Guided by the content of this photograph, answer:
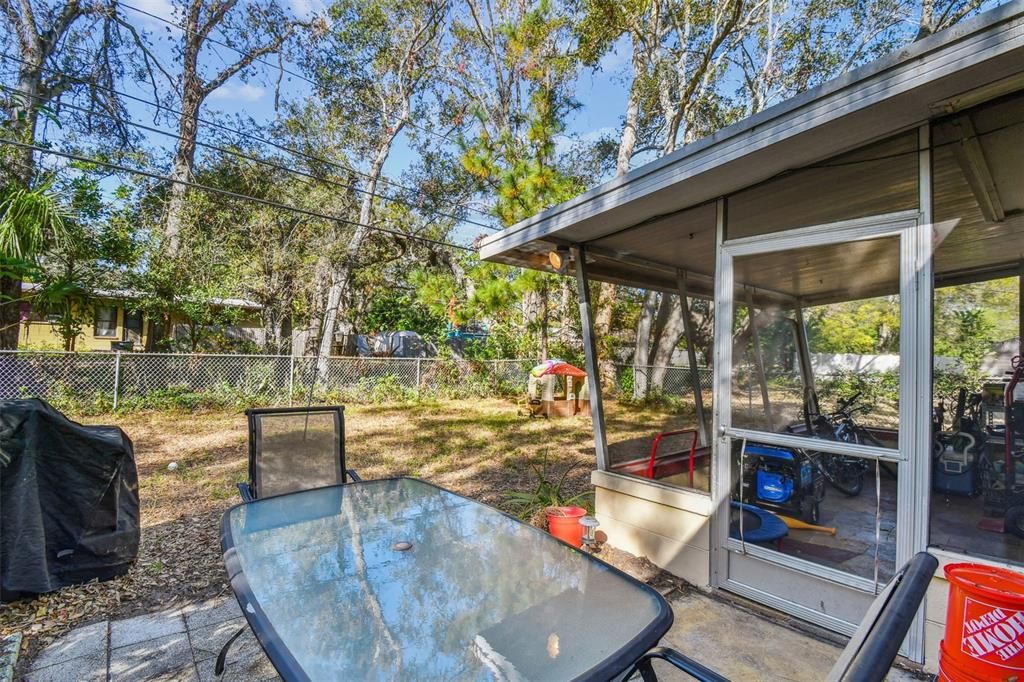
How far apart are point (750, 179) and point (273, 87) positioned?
12.1m

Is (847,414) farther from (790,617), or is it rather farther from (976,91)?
(976,91)

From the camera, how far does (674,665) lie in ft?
4.11

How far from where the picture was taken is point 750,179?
2.53 m

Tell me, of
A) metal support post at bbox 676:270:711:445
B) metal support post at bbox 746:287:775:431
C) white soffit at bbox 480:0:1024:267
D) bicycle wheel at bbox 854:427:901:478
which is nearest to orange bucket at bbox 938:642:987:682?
bicycle wheel at bbox 854:427:901:478

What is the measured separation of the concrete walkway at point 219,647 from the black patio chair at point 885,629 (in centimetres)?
149

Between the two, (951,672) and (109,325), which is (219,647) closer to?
(951,672)

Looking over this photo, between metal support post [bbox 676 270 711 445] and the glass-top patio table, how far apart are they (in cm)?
249

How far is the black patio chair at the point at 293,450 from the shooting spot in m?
2.73

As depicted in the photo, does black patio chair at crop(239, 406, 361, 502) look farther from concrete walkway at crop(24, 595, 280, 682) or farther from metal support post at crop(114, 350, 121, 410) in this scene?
metal support post at crop(114, 350, 121, 410)

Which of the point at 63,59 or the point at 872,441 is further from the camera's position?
the point at 63,59

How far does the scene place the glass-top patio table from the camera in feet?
4.09

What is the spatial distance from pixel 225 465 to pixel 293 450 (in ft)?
9.60

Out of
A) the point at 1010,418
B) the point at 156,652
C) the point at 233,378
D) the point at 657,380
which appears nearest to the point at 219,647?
the point at 156,652

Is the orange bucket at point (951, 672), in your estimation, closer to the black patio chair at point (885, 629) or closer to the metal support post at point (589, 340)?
→ the black patio chair at point (885, 629)
